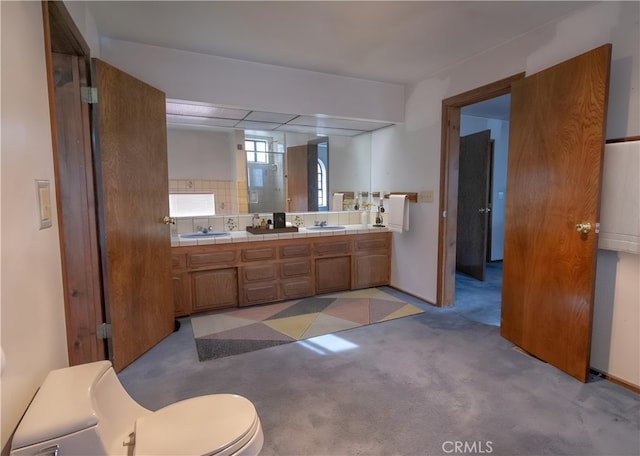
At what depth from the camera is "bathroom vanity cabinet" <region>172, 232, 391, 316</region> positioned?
301cm

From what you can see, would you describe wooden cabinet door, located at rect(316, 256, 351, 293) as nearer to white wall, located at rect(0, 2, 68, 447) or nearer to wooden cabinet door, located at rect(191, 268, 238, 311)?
wooden cabinet door, located at rect(191, 268, 238, 311)

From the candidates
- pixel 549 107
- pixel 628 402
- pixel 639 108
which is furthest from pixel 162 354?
pixel 639 108

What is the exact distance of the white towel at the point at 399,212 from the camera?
136 inches

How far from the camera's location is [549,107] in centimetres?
209

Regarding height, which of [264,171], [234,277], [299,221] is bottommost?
[234,277]

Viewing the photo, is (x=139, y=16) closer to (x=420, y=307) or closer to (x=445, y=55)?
(x=445, y=55)

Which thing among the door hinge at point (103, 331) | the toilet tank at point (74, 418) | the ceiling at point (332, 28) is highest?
the ceiling at point (332, 28)

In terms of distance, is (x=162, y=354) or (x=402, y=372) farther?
(x=162, y=354)

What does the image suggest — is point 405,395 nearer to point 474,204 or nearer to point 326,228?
point 326,228

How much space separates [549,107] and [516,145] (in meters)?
0.31

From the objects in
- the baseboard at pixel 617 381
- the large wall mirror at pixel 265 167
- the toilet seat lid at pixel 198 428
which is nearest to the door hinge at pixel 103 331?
the toilet seat lid at pixel 198 428

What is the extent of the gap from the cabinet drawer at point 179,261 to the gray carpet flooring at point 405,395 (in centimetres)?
61

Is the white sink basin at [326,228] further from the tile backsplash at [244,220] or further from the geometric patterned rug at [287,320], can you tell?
the geometric patterned rug at [287,320]

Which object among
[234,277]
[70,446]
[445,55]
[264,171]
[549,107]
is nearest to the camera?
[70,446]
